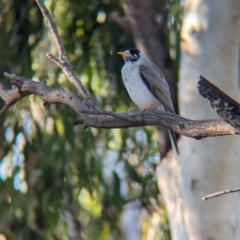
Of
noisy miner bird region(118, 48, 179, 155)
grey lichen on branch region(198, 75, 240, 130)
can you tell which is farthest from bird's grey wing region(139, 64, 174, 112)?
grey lichen on branch region(198, 75, 240, 130)

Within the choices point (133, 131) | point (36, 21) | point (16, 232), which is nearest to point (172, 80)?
point (133, 131)

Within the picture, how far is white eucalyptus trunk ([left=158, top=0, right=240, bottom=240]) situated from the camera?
4.60 meters

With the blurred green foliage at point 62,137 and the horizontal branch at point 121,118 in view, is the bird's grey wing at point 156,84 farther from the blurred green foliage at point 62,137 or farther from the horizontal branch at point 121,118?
the horizontal branch at point 121,118

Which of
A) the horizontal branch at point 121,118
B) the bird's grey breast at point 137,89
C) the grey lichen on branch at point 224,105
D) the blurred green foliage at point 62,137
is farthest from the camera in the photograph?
the blurred green foliage at point 62,137

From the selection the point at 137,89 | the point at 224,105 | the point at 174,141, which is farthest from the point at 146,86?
the point at 224,105

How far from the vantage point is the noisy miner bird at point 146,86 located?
412cm

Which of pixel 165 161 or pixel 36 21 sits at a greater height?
pixel 36 21

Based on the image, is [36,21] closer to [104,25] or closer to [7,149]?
[104,25]

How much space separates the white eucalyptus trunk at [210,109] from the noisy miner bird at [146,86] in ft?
1.14

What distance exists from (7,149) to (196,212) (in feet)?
4.07

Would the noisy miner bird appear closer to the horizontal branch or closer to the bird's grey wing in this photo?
the bird's grey wing

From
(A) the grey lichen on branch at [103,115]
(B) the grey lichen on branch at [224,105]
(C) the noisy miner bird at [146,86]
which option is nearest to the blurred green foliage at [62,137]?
(C) the noisy miner bird at [146,86]

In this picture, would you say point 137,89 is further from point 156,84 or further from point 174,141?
point 174,141

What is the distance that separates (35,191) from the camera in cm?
525
